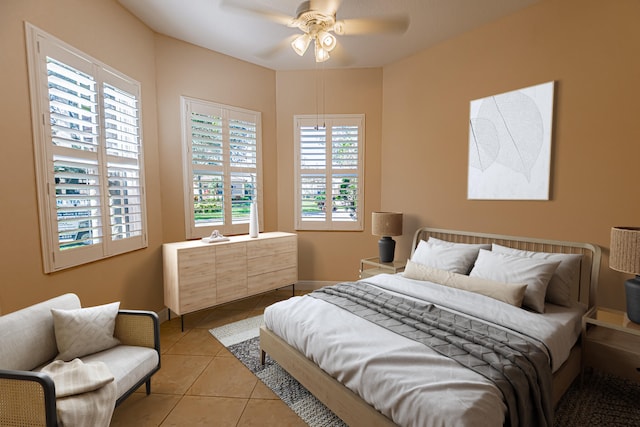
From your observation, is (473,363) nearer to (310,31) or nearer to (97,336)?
(97,336)

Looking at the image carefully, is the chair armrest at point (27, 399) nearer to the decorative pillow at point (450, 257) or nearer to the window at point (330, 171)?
the decorative pillow at point (450, 257)

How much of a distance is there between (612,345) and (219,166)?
4.10 metres

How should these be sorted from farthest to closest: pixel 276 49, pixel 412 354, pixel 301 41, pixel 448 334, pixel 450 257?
1. pixel 450 257
2. pixel 276 49
3. pixel 301 41
4. pixel 448 334
5. pixel 412 354

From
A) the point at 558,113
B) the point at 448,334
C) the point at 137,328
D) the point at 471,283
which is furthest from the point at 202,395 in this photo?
the point at 558,113

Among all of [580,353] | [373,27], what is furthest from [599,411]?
[373,27]

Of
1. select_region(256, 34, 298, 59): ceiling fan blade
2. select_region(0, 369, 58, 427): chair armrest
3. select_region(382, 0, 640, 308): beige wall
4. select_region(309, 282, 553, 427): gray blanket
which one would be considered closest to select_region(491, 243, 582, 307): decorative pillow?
select_region(382, 0, 640, 308): beige wall

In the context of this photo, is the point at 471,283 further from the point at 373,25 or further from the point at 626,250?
the point at 373,25

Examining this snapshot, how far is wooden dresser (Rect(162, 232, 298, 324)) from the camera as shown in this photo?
3.20m

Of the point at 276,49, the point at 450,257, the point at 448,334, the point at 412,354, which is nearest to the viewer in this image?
the point at 412,354

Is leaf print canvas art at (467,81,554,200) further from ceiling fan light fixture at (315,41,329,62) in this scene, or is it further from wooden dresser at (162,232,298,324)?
wooden dresser at (162,232,298,324)

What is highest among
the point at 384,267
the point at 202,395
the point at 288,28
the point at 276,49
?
the point at 288,28

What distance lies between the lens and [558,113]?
2709 mm

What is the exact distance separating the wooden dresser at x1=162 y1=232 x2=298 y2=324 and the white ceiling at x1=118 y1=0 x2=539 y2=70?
6.91 feet

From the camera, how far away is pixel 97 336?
1.98 meters
